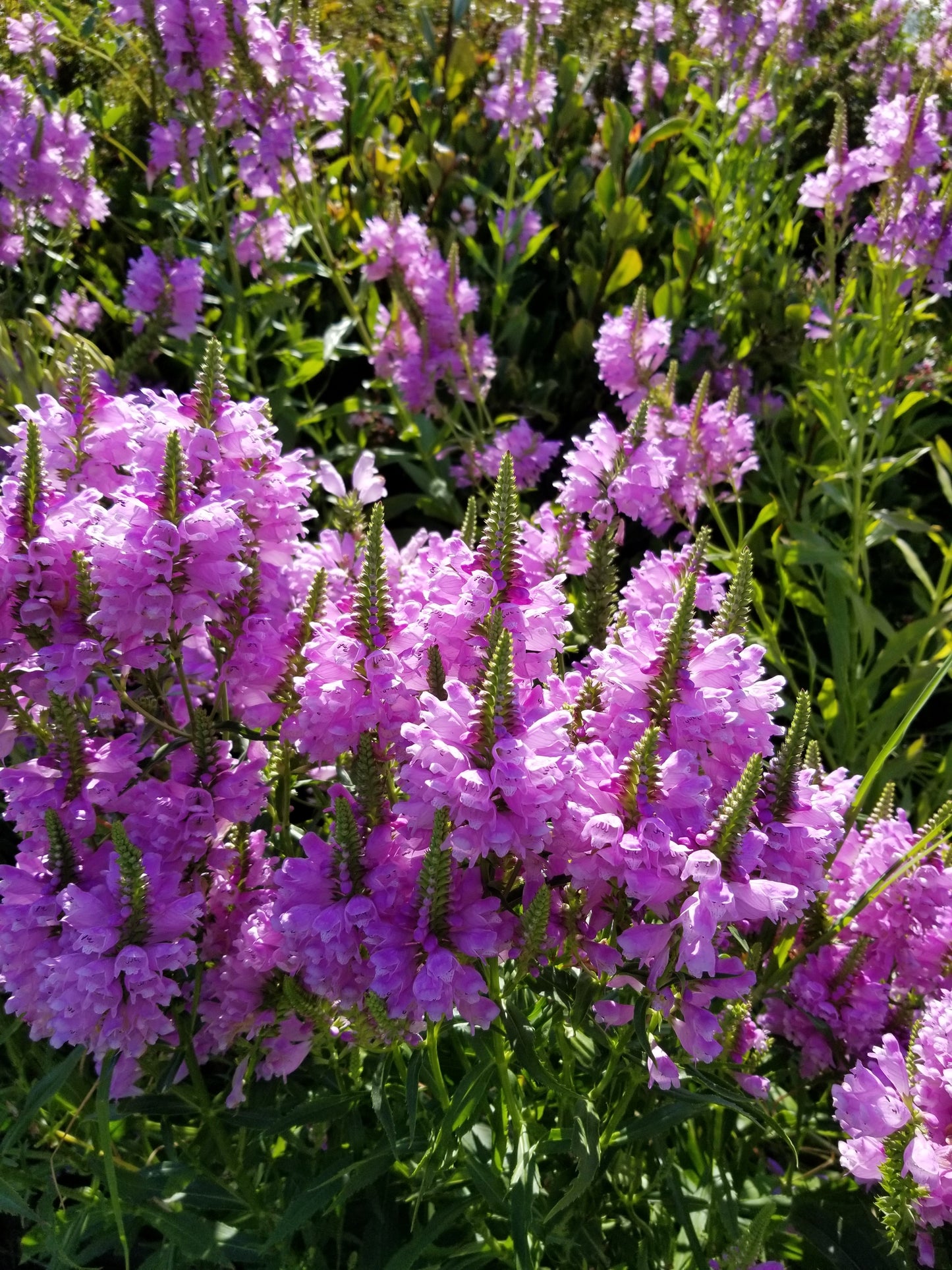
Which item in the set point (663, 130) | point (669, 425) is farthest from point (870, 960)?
point (663, 130)

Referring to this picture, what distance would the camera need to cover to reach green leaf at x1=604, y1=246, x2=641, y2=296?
12.9ft

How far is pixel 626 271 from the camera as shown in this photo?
13.0ft

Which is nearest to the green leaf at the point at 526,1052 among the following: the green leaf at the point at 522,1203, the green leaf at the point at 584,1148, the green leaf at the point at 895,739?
the green leaf at the point at 584,1148

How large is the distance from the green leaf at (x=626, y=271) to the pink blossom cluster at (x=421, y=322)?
104 cm

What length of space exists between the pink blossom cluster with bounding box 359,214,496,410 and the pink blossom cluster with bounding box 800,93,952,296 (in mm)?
1136

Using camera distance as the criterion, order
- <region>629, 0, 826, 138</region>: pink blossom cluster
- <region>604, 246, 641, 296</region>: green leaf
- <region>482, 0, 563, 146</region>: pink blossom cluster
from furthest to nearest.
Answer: <region>604, 246, 641, 296</region>: green leaf, <region>629, 0, 826, 138</region>: pink blossom cluster, <region>482, 0, 563, 146</region>: pink blossom cluster

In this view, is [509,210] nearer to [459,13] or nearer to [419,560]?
[459,13]

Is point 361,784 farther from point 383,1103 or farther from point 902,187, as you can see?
point 902,187

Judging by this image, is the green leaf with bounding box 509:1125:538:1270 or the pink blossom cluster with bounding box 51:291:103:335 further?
the pink blossom cluster with bounding box 51:291:103:335

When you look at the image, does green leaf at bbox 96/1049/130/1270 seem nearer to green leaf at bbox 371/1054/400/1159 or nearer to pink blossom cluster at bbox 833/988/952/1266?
green leaf at bbox 371/1054/400/1159

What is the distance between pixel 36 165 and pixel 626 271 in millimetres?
2173

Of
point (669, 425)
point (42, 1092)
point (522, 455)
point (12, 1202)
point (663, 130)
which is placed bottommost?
point (12, 1202)

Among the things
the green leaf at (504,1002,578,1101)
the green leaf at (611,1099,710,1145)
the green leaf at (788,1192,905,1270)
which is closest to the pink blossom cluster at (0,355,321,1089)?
the green leaf at (504,1002,578,1101)

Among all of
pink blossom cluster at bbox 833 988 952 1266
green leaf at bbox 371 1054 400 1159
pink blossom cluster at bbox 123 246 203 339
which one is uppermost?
pink blossom cluster at bbox 123 246 203 339
